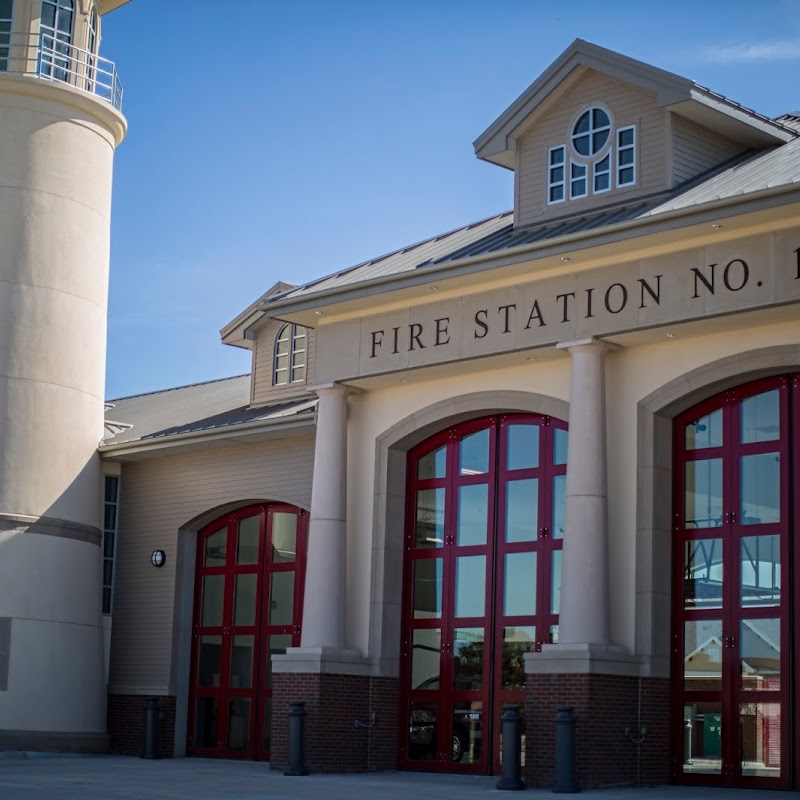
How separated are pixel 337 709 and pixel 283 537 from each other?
A: 512 cm

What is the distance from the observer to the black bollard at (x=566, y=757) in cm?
1712

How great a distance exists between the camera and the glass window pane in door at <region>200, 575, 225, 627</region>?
26.3m

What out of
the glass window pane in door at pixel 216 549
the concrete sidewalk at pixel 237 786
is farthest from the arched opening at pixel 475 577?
the glass window pane in door at pixel 216 549

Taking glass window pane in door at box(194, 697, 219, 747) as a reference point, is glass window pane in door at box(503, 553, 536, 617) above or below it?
above

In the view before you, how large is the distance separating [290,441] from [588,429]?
7691 millimetres

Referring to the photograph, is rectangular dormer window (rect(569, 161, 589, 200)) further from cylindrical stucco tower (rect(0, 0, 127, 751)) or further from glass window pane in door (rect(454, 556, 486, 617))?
cylindrical stucco tower (rect(0, 0, 127, 751))

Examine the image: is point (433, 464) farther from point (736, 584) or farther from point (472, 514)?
point (736, 584)

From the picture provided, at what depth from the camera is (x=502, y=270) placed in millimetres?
19516

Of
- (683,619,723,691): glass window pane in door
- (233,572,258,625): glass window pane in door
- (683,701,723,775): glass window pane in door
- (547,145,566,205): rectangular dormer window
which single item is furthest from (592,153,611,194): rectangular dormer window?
(233,572,258,625): glass window pane in door

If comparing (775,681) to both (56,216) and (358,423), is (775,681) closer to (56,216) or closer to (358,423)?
(358,423)

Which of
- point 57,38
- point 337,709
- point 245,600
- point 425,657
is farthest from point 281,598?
point 57,38

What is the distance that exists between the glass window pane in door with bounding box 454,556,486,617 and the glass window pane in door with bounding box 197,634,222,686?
6592mm

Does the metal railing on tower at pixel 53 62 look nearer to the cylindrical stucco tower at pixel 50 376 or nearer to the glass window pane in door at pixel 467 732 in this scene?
the cylindrical stucco tower at pixel 50 376

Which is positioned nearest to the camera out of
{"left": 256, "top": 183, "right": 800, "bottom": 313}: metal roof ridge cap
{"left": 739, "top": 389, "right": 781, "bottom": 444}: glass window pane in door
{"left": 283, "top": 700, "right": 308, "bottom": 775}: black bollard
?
{"left": 256, "top": 183, "right": 800, "bottom": 313}: metal roof ridge cap
